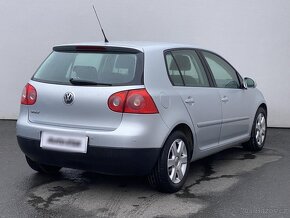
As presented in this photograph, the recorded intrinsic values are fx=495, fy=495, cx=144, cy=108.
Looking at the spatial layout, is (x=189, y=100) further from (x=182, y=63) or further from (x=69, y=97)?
(x=69, y=97)

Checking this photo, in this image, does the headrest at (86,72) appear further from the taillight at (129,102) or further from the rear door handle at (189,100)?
the rear door handle at (189,100)

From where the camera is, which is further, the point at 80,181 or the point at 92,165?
the point at 80,181

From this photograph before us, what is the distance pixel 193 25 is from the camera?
8.73 m

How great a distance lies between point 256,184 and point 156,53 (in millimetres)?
1782

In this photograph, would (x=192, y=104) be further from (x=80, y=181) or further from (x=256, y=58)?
(x=256, y=58)

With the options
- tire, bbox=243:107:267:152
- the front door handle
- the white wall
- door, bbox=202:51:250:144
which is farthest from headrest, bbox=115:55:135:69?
the white wall

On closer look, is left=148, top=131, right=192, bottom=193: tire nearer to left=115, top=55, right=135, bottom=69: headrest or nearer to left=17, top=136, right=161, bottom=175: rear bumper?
left=17, top=136, right=161, bottom=175: rear bumper

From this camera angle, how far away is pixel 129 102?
4473 millimetres

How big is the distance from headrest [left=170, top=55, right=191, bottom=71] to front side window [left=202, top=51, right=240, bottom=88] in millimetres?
515

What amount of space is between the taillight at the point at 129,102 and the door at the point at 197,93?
1.90ft

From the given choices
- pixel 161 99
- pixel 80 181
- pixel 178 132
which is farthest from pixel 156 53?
pixel 80 181

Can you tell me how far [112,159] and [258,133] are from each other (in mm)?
3109

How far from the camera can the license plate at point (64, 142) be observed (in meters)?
4.53

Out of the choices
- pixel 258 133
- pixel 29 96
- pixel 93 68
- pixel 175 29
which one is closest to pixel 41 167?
pixel 29 96
